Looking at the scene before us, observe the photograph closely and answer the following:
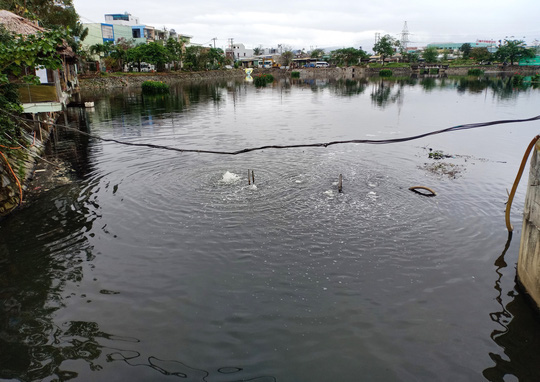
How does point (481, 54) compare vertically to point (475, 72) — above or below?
above

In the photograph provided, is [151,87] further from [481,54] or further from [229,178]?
[481,54]

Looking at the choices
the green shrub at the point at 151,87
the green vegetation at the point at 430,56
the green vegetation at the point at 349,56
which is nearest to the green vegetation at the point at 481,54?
the green vegetation at the point at 430,56

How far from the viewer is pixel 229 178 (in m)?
17.3

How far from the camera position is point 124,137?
1109 inches

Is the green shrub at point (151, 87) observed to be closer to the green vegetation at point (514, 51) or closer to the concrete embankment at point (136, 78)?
the concrete embankment at point (136, 78)

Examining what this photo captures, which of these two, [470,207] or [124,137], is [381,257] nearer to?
[470,207]

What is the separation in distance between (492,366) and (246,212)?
8740 millimetres

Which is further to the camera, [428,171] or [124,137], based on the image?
[124,137]

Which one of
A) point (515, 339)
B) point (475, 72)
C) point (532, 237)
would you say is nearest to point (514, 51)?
point (475, 72)

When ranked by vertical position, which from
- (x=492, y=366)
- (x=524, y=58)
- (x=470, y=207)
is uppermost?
(x=524, y=58)

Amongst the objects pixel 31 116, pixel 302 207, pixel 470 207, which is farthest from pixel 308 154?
pixel 31 116

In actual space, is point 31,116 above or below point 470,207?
above

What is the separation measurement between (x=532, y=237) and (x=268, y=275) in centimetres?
637

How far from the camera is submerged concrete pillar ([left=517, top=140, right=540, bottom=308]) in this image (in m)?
8.09
